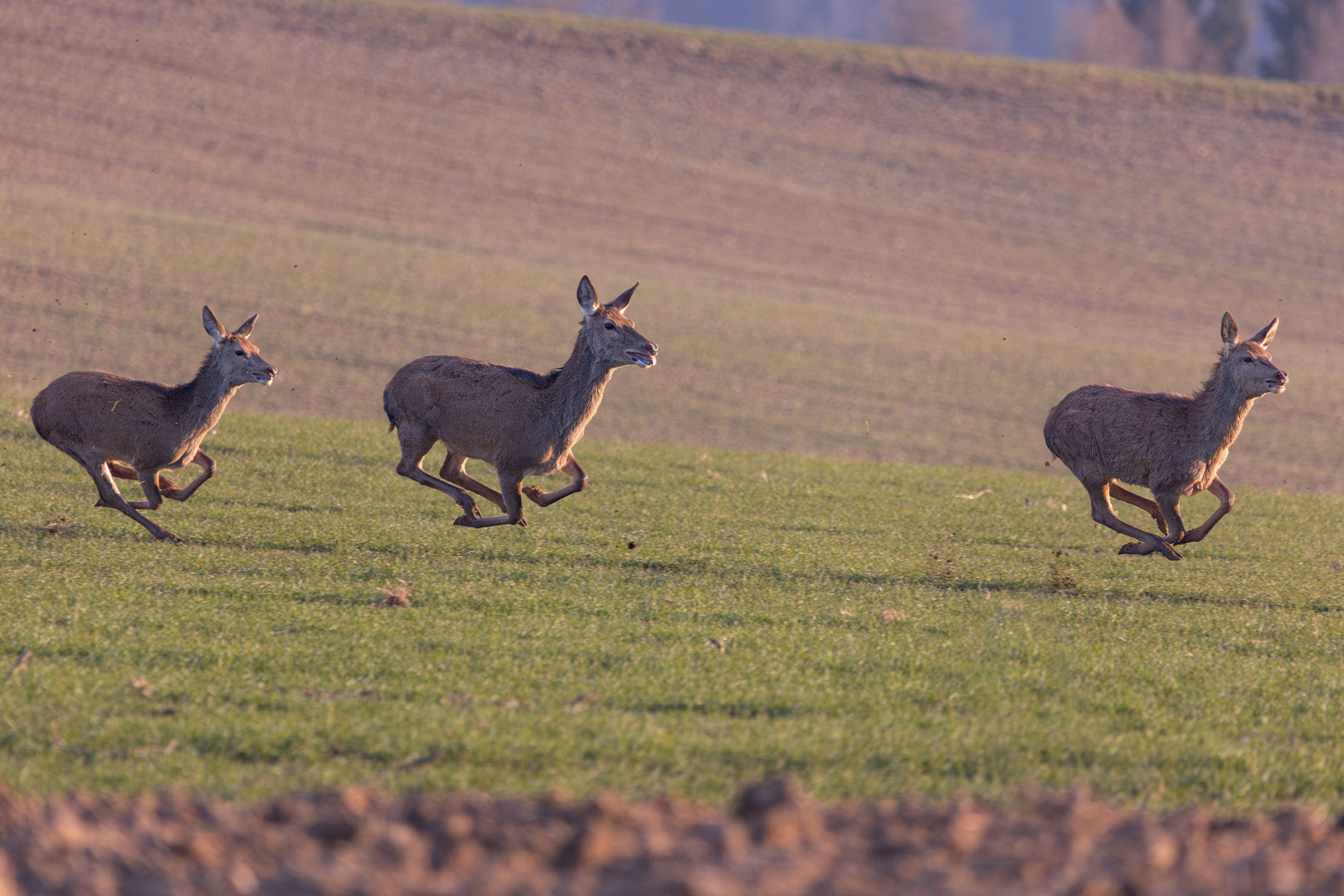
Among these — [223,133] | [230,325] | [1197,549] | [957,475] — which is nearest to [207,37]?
[223,133]

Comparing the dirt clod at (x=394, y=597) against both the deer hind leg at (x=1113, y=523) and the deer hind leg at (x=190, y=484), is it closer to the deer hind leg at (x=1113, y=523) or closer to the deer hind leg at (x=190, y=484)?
the deer hind leg at (x=190, y=484)

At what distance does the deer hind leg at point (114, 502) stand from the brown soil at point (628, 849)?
5989 mm

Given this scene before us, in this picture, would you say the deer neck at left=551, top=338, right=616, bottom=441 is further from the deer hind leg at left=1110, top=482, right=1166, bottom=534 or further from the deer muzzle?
the deer hind leg at left=1110, top=482, right=1166, bottom=534

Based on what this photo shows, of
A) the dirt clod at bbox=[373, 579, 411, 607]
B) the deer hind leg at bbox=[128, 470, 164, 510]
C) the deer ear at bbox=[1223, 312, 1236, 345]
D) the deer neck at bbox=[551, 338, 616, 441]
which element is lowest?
the dirt clod at bbox=[373, 579, 411, 607]

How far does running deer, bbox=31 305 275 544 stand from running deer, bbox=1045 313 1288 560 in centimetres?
751

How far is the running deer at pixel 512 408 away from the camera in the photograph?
13094 mm

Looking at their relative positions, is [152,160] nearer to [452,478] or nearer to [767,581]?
[452,478]

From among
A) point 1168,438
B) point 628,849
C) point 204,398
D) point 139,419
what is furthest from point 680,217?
point 628,849

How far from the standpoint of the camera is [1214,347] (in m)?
39.0

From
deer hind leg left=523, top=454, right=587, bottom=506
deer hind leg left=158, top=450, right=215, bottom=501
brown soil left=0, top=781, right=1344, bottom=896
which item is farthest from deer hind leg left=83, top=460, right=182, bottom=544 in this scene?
brown soil left=0, top=781, right=1344, bottom=896

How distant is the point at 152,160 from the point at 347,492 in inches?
1226

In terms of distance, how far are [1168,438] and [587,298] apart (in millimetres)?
5476

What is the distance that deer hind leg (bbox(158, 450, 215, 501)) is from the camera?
13000 millimetres

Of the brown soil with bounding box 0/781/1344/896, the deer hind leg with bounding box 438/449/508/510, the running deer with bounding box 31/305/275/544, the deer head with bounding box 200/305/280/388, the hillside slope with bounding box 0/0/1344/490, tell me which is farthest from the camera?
the hillside slope with bounding box 0/0/1344/490
